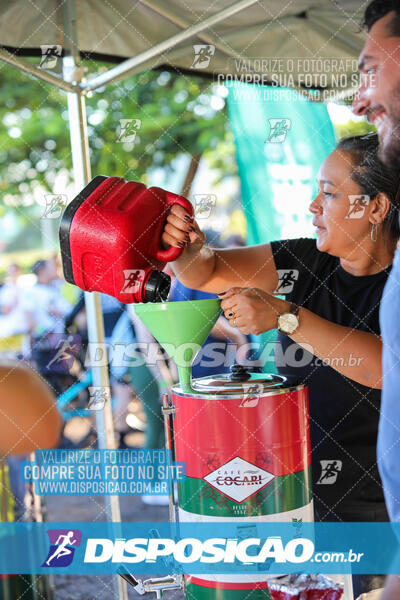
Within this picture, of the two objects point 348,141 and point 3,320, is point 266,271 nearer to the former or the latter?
point 348,141

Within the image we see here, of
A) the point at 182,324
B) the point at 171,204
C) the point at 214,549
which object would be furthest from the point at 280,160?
the point at 214,549

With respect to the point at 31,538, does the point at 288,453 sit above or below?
above

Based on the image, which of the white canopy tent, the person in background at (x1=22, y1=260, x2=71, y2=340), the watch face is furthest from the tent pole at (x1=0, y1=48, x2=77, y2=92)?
the person in background at (x1=22, y1=260, x2=71, y2=340)

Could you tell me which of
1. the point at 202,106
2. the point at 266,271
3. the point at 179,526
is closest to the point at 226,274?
the point at 266,271

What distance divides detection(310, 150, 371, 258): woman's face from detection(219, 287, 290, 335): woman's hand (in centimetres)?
42

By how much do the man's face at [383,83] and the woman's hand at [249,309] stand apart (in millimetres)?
461

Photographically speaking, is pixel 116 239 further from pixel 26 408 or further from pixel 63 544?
pixel 63 544

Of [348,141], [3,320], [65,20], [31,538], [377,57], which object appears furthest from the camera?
→ [3,320]

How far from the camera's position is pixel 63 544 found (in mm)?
1787

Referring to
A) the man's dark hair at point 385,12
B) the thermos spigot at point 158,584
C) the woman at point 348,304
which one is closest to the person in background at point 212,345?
the woman at point 348,304

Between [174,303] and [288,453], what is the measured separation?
0.44 meters

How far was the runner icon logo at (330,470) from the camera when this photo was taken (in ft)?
5.93

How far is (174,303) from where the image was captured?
139 cm

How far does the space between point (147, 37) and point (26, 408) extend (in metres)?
1.65
